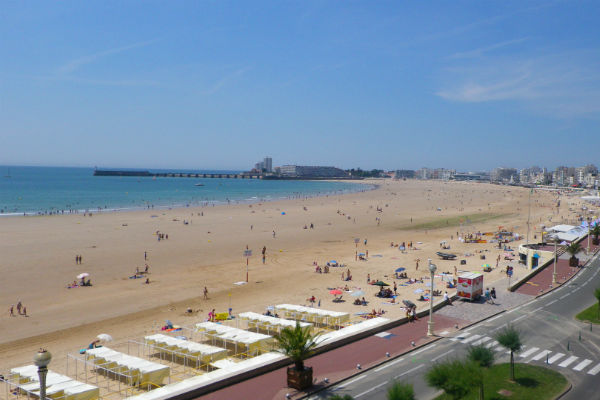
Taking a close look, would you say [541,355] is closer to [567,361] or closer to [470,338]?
[567,361]

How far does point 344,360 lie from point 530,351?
23.5 feet

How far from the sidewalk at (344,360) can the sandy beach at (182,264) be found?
155 inches

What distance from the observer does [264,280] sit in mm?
30422

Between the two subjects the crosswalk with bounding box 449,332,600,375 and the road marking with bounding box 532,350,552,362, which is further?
the road marking with bounding box 532,350,552,362

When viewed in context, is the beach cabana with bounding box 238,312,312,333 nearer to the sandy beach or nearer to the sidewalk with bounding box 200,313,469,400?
the sidewalk with bounding box 200,313,469,400

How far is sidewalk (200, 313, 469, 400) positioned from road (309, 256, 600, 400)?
50cm

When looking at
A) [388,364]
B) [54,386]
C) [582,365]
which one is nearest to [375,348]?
[388,364]

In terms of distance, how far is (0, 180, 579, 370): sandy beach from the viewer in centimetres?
2228

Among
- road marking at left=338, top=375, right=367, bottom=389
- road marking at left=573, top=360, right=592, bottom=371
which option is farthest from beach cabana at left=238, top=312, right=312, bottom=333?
road marking at left=573, top=360, right=592, bottom=371

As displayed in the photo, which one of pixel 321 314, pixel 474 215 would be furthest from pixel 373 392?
pixel 474 215

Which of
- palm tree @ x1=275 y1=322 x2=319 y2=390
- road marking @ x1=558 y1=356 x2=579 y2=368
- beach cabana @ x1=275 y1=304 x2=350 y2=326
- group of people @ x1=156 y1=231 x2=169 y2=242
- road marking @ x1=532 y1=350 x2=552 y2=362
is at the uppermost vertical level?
palm tree @ x1=275 y1=322 x2=319 y2=390

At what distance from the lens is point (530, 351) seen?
16.7 m

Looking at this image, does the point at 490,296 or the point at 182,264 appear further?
the point at 182,264

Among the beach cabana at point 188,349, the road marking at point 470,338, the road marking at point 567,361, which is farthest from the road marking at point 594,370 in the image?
the beach cabana at point 188,349
